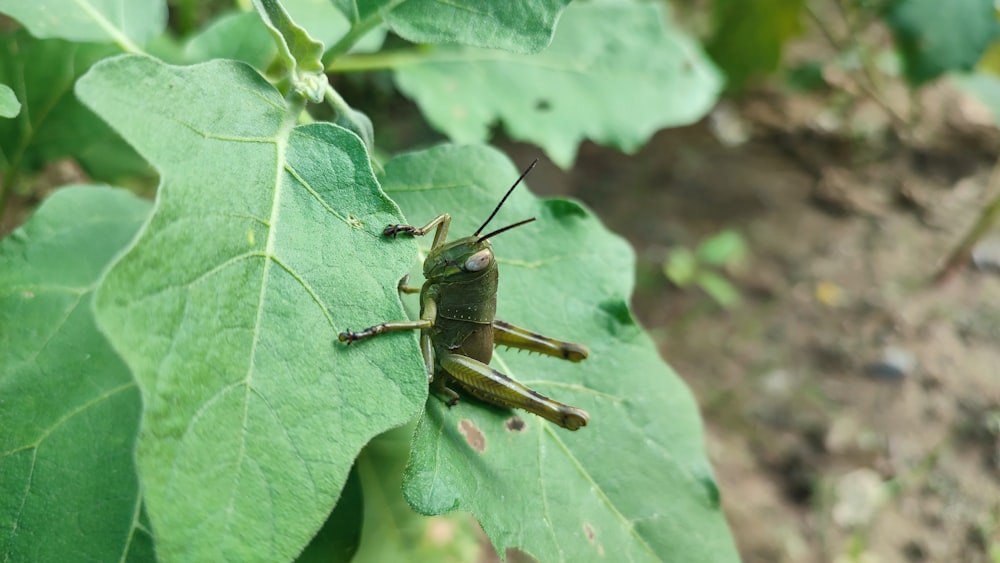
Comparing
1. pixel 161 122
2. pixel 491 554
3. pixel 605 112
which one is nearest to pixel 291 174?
pixel 161 122

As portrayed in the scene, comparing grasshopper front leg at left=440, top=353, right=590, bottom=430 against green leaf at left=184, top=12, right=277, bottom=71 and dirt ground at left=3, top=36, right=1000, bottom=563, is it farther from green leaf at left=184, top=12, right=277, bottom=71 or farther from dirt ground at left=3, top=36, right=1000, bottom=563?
dirt ground at left=3, top=36, right=1000, bottom=563

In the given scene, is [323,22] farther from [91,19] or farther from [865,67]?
[865,67]

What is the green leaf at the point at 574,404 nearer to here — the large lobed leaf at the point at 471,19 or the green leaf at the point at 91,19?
the large lobed leaf at the point at 471,19

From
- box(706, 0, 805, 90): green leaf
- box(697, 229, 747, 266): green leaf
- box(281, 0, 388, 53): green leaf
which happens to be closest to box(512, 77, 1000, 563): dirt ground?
box(697, 229, 747, 266): green leaf

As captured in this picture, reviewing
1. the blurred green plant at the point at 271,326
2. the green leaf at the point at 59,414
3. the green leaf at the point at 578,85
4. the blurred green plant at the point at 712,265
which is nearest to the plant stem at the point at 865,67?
the blurred green plant at the point at 712,265

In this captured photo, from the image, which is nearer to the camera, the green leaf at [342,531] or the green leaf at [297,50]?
the green leaf at [297,50]

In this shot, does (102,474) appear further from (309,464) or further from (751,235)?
(751,235)

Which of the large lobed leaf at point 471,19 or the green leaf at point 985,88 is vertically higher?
the large lobed leaf at point 471,19
